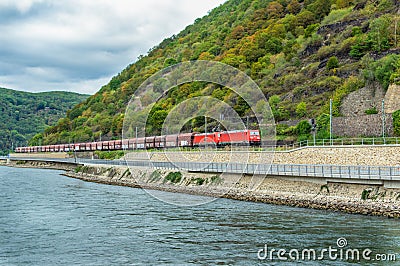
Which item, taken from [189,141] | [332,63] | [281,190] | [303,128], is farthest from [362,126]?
[332,63]

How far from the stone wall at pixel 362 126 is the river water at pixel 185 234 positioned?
64.1ft

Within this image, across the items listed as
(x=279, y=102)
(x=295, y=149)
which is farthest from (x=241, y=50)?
(x=295, y=149)

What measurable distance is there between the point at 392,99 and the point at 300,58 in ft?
132

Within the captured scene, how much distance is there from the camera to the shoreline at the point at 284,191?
26641mm

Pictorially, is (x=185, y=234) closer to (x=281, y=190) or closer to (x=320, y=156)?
(x=281, y=190)

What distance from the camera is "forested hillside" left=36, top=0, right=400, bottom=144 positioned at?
6505 centimetres

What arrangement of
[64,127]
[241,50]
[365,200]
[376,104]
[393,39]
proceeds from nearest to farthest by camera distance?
[365,200]
[376,104]
[393,39]
[241,50]
[64,127]

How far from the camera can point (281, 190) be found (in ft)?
111

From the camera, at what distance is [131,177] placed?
56031mm

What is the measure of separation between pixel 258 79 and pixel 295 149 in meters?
50.3

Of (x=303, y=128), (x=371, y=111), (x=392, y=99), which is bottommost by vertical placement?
(x=303, y=128)

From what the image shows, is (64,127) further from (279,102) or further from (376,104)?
(376,104)

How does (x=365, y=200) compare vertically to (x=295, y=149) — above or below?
below

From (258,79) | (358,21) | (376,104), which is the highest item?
(358,21)
